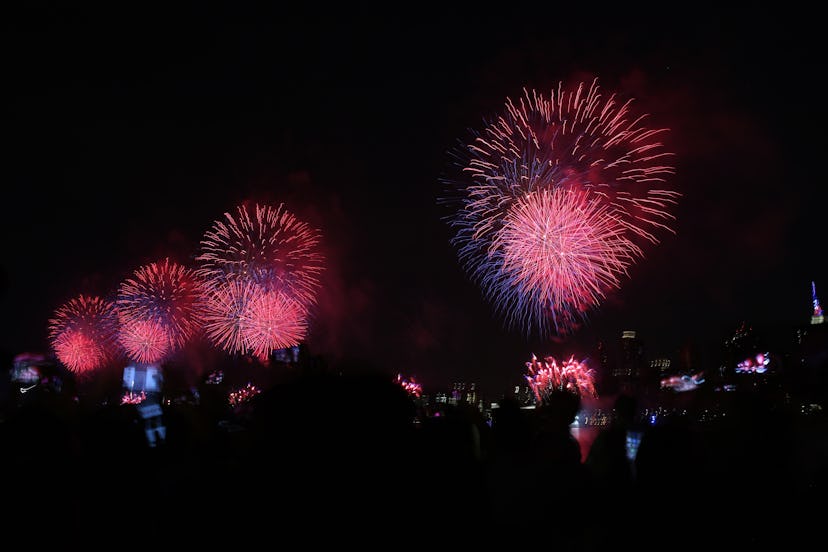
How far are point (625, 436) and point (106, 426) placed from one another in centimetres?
467

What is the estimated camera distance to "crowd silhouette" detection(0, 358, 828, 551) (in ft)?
6.93

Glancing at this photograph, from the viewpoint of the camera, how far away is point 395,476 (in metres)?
2.12

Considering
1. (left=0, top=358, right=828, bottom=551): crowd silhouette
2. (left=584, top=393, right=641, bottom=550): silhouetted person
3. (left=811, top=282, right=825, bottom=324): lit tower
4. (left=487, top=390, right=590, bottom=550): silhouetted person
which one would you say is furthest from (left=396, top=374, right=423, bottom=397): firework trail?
(left=811, top=282, right=825, bottom=324): lit tower

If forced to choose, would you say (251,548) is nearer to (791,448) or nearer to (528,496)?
(528,496)

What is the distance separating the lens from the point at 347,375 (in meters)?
2.25

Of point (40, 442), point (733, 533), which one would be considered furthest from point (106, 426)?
point (733, 533)

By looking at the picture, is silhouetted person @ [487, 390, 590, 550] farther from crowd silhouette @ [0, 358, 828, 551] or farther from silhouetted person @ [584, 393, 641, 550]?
silhouetted person @ [584, 393, 641, 550]

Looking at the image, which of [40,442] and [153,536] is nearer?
[40,442]

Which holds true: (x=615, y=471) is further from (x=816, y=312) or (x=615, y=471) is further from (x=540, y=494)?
(x=816, y=312)

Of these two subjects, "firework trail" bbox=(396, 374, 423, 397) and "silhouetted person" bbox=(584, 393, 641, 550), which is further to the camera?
"silhouetted person" bbox=(584, 393, 641, 550)

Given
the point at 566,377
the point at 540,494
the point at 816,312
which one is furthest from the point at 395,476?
the point at 816,312

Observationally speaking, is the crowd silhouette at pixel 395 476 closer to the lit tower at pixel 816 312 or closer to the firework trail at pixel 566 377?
the firework trail at pixel 566 377

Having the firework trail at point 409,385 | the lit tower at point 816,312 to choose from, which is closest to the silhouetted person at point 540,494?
the firework trail at point 409,385

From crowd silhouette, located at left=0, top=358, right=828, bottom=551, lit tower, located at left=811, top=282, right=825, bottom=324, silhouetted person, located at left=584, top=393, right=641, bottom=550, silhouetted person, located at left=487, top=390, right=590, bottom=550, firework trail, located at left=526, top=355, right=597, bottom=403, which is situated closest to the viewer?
crowd silhouette, located at left=0, top=358, right=828, bottom=551
